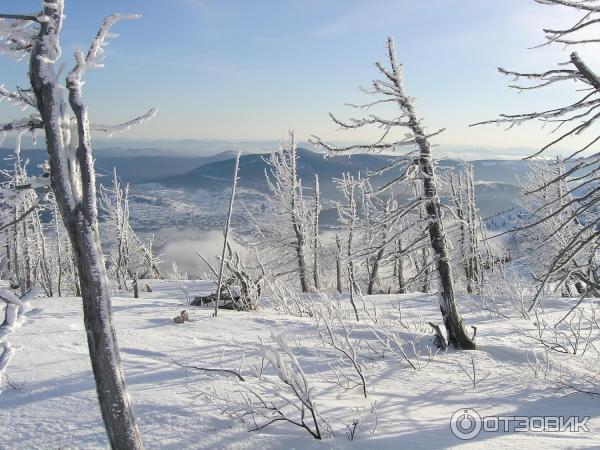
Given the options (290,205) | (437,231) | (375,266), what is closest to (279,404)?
(437,231)

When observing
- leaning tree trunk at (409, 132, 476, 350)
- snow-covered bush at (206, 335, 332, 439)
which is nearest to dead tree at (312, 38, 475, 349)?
leaning tree trunk at (409, 132, 476, 350)

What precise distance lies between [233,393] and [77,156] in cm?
314

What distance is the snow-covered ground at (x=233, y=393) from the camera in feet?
13.7

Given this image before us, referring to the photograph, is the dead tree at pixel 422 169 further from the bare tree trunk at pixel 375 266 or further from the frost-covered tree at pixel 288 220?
the frost-covered tree at pixel 288 220

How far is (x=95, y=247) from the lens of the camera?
334 centimetres

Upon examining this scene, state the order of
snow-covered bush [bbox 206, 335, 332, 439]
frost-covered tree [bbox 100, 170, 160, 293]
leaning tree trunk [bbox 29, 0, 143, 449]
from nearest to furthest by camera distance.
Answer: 1. leaning tree trunk [bbox 29, 0, 143, 449]
2. snow-covered bush [bbox 206, 335, 332, 439]
3. frost-covered tree [bbox 100, 170, 160, 293]

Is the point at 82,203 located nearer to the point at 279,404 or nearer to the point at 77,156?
the point at 77,156

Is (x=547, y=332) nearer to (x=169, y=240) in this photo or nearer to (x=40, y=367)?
(x=40, y=367)

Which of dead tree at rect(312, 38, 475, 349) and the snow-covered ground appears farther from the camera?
dead tree at rect(312, 38, 475, 349)

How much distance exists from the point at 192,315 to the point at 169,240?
126735mm

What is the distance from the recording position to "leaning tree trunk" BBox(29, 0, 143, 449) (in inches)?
126

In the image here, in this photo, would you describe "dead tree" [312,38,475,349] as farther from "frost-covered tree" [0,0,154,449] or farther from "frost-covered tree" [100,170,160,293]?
"frost-covered tree" [100,170,160,293]

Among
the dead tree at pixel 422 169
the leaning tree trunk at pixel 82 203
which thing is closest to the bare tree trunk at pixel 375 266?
the dead tree at pixel 422 169

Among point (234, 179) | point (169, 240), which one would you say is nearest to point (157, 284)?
point (234, 179)
